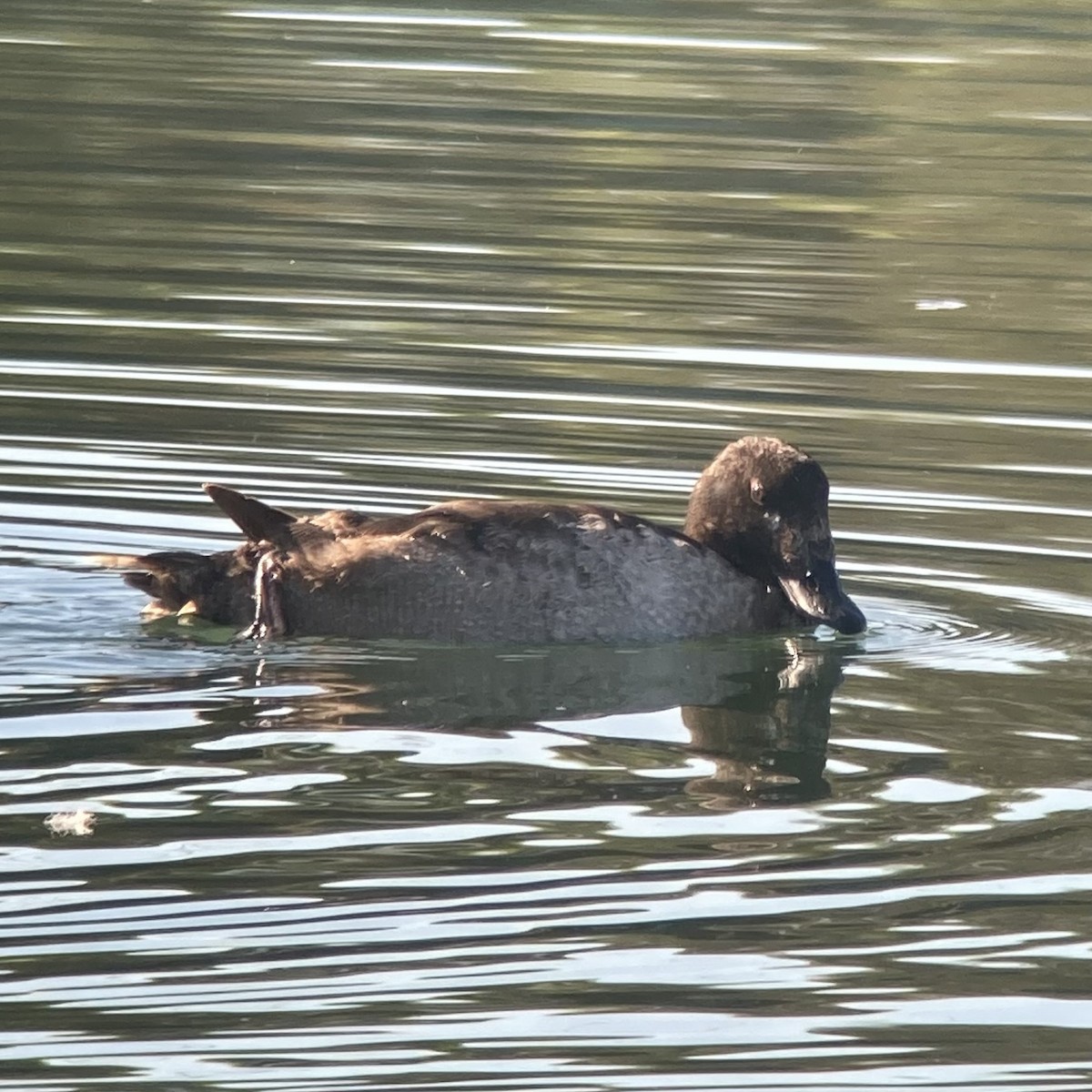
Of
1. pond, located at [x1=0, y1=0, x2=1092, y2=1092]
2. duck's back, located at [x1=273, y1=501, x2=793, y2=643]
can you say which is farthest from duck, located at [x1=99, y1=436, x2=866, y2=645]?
pond, located at [x1=0, y1=0, x2=1092, y2=1092]

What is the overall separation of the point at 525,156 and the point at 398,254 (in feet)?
12.1

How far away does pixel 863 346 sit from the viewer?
46.1ft

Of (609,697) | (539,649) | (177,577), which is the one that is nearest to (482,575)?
(539,649)

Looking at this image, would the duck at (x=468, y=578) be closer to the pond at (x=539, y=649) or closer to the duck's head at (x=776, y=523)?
the duck's head at (x=776, y=523)

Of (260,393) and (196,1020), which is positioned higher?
(260,393)

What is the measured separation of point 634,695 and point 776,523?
112cm

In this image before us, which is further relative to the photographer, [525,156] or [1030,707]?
[525,156]

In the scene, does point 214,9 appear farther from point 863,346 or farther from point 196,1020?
point 196,1020

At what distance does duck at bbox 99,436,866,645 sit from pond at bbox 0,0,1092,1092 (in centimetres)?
12

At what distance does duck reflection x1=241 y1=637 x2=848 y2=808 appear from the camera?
26.8 ft

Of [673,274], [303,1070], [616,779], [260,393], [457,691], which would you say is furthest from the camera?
[673,274]

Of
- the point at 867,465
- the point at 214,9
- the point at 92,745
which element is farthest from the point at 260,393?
the point at 214,9

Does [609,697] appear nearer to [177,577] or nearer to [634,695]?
[634,695]

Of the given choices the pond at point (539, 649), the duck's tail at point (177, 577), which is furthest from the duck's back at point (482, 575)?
the duck's tail at point (177, 577)
